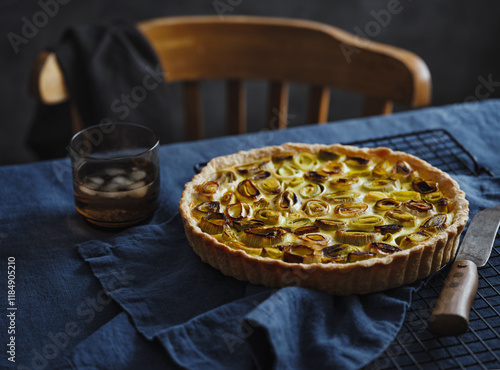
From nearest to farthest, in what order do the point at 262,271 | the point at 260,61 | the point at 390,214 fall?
the point at 262,271 → the point at 390,214 → the point at 260,61

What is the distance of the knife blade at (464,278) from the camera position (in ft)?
3.41

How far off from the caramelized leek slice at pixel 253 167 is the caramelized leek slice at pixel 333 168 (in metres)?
0.15

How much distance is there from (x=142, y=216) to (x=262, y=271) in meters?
0.40

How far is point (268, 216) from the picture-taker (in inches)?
52.0

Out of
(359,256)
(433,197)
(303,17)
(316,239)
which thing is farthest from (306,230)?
(303,17)

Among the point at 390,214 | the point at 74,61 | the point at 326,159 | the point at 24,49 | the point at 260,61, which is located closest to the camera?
the point at 390,214

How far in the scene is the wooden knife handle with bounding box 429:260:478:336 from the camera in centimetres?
103

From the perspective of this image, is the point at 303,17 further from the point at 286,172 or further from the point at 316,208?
the point at 316,208

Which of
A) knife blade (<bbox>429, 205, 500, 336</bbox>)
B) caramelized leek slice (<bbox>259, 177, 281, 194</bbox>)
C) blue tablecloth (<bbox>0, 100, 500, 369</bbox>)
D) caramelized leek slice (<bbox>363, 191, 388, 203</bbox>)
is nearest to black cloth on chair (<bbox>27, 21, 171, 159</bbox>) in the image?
blue tablecloth (<bbox>0, 100, 500, 369</bbox>)

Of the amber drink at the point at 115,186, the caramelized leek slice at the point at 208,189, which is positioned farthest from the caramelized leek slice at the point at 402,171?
the amber drink at the point at 115,186

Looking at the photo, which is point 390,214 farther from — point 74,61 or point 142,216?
point 74,61

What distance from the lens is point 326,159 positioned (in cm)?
159

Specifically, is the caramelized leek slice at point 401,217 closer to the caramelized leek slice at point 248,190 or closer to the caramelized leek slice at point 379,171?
the caramelized leek slice at point 379,171

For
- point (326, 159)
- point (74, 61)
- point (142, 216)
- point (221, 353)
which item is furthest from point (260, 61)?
point (221, 353)
